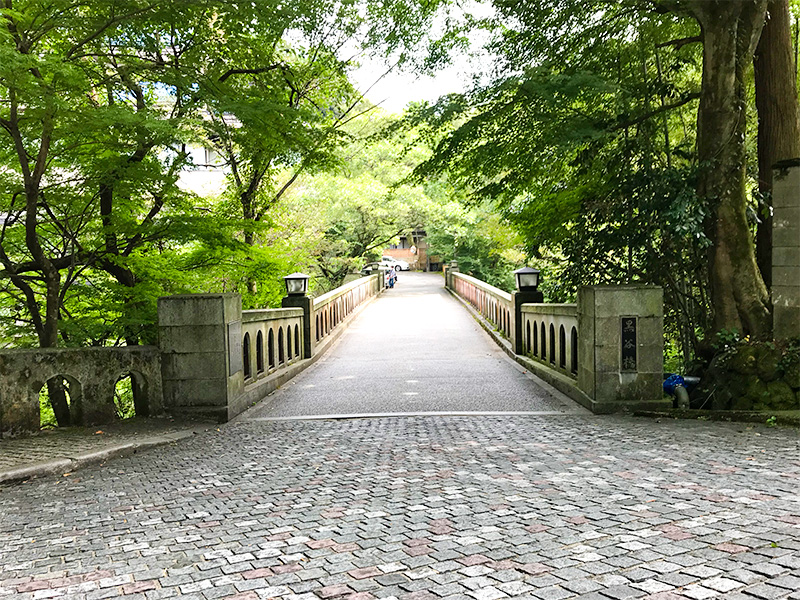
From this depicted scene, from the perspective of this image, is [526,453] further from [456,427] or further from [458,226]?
[458,226]

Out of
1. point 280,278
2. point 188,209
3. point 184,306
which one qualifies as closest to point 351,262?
point 280,278

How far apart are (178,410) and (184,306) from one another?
48.9 inches

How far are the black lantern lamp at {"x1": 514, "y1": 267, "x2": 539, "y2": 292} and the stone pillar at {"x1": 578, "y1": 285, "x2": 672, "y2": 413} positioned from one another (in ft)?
17.1

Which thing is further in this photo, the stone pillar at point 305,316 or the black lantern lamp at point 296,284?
the stone pillar at point 305,316

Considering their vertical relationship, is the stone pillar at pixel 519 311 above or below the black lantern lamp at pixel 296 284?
below

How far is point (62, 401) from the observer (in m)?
9.78

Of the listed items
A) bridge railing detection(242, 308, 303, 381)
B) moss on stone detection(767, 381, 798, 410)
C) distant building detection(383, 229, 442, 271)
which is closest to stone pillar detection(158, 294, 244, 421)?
bridge railing detection(242, 308, 303, 381)

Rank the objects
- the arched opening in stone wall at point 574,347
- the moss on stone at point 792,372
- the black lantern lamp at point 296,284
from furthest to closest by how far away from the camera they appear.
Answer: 1. the black lantern lamp at point 296,284
2. the arched opening in stone wall at point 574,347
3. the moss on stone at point 792,372

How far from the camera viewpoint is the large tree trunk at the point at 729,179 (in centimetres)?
779

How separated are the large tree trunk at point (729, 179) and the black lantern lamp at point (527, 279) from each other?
5097 millimetres

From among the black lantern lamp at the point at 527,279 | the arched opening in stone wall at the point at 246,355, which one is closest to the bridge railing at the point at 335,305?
the black lantern lamp at the point at 527,279

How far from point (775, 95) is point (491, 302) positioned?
11946mm

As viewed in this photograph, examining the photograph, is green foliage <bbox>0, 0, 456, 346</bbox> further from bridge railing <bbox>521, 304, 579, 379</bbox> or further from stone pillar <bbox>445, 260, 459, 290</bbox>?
stone pillar <bbox>445, 260, 459, 290</bbox>

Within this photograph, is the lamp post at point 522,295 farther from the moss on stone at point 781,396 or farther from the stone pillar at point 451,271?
the stone pillar at point 451,271
